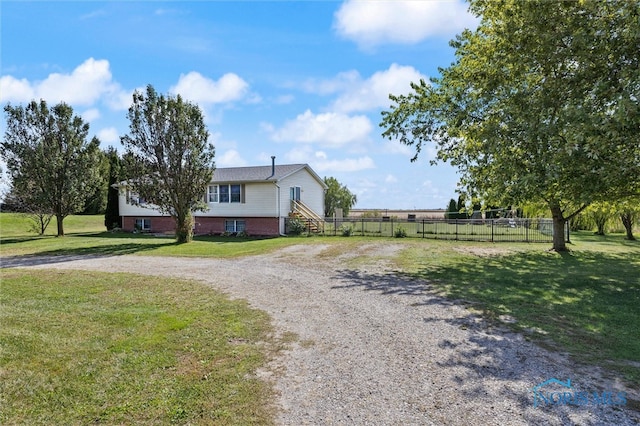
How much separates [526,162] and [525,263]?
16.1 ft

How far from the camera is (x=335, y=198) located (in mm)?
37594

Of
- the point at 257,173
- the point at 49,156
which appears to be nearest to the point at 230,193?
the point at 257,173

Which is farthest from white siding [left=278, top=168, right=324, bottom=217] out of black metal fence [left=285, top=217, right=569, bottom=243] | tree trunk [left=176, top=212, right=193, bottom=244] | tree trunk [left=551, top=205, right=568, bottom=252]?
tree trunk [left=551, top=205, right=568, bottom=252]

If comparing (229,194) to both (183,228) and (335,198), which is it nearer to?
(183,228)

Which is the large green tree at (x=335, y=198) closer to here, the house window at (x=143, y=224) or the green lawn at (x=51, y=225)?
the house window at (x=143, y=224)

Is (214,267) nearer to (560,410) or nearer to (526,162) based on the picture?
(526,162)

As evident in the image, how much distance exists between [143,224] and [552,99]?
2638 centimetres

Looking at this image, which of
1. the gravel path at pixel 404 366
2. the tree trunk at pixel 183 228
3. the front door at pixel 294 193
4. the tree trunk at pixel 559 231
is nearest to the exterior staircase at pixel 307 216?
the front door at pixel 294 193

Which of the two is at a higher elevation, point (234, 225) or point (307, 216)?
point (307, 216)

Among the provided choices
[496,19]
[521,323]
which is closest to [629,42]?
[496,19]

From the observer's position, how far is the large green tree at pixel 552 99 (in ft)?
22.7

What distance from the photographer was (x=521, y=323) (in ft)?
19.1

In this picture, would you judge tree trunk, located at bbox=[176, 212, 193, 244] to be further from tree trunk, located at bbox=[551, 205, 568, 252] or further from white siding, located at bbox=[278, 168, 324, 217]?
tree trunk, located at bbox=[551, 205, 568, 252]

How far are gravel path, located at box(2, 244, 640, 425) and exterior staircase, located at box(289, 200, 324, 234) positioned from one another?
569 inches
